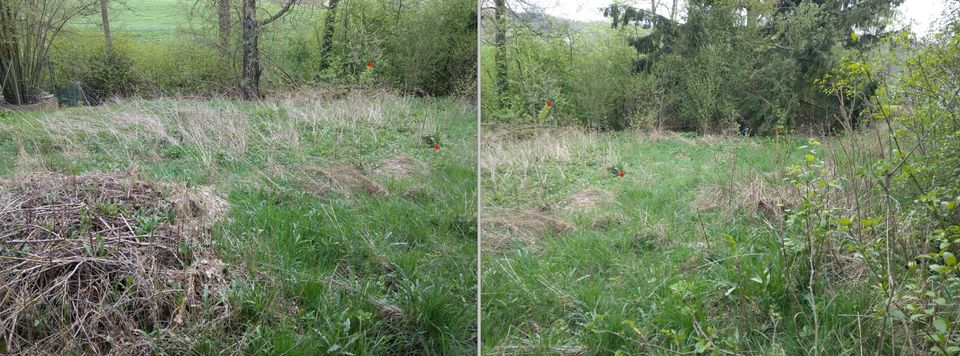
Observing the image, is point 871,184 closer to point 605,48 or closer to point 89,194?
point 605,48

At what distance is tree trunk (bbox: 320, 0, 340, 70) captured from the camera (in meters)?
1.32

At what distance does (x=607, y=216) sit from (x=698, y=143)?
0.92ft

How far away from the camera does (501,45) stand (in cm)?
170

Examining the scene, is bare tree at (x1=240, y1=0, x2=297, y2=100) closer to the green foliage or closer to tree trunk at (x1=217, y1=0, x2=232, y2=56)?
tree trunk at (x1=217, y1=0, x2=232, y2=56)

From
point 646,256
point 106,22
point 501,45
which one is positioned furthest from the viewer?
point 501,45

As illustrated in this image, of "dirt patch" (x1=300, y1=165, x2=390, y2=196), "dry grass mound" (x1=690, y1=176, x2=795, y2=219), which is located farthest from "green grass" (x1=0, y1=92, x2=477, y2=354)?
"dry grass mound" (x1=690, y1=176, x2=795, y2=219)

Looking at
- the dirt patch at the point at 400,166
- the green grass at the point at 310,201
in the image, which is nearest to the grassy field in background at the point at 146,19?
the green grass at the point at 310,201

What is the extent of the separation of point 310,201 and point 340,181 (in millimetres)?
90

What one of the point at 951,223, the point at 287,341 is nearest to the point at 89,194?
the point at 287,341

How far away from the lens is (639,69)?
1442mm

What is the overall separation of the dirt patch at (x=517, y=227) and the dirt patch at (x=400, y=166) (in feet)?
1.03

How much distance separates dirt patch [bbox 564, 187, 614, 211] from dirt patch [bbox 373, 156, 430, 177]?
38cm

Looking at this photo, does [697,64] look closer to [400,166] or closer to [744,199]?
[744,199]

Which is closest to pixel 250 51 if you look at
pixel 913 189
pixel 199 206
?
pixel 199 206
